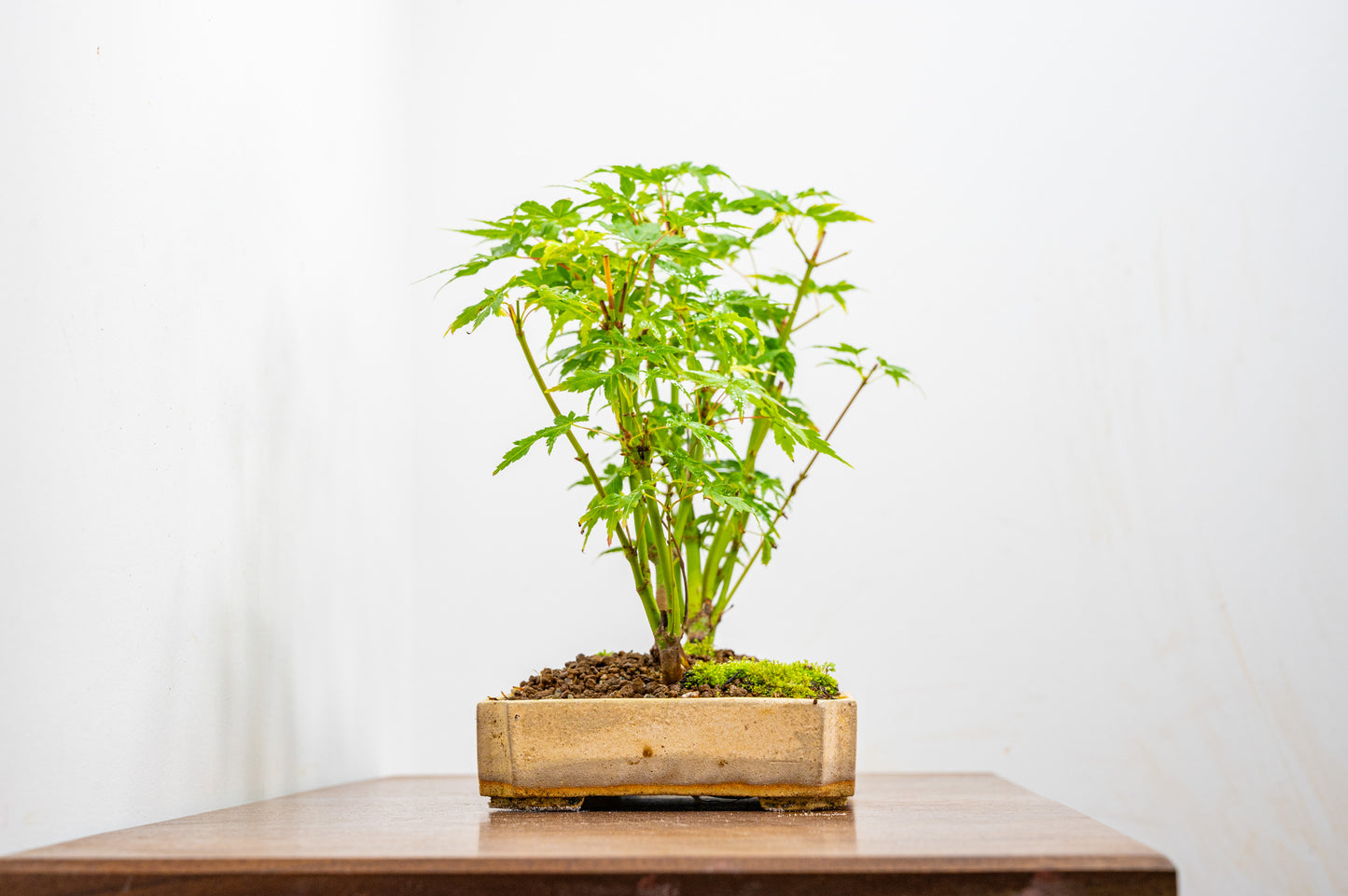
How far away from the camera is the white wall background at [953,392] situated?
4.86 feet

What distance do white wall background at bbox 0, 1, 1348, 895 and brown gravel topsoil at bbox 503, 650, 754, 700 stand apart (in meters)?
0.41

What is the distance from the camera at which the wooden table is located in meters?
0.61

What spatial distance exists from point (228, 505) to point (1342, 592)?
57.3 inches

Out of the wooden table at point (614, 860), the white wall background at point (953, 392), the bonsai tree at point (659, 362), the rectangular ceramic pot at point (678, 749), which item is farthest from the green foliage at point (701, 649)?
the white wall background at point (953, 392)

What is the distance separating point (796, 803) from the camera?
0.94 m

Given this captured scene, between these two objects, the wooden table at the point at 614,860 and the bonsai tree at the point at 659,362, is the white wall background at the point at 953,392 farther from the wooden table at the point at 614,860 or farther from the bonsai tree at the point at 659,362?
the wooden table at the point at 614,860

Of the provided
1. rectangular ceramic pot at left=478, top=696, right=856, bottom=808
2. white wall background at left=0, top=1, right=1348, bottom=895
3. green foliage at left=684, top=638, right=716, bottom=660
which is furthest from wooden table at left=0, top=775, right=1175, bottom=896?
white wall background at left=0, top=1, right=1348, bottom=895

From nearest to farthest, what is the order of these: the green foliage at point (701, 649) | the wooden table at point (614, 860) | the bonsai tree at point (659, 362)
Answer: the wooden table at point (614, 860) → the bonsai tree at point (659, 362) → the green foliage at point (701, 649)

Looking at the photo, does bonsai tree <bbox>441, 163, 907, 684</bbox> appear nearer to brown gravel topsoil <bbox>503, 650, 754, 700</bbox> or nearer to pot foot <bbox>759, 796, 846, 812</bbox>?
brown gravel topsoil <bbox>503, 650, 754, 700</bbox>

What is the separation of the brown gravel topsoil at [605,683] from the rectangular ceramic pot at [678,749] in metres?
0.03

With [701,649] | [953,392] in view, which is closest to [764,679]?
[701,649]

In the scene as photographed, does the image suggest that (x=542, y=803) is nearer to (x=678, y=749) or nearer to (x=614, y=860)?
(x=678, y=749)

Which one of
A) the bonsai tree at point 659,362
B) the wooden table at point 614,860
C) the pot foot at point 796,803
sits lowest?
the pot foot at point 796,803

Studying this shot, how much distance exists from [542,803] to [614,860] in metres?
0.35
